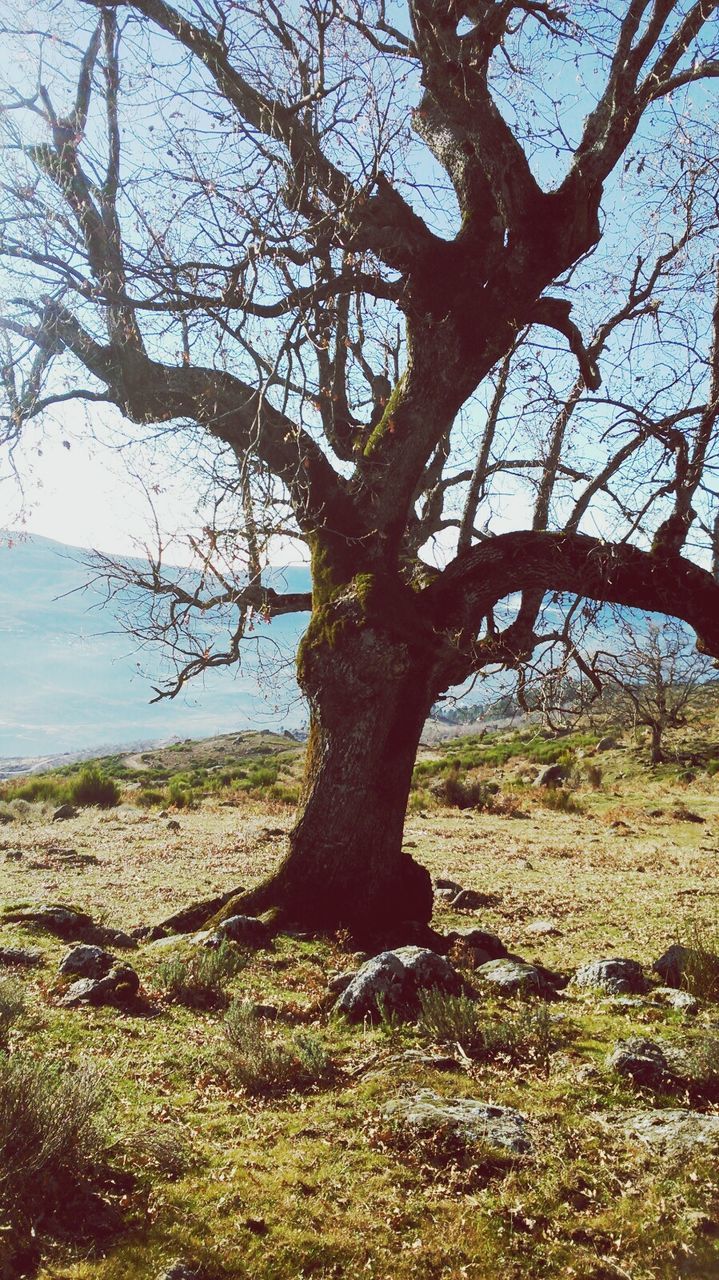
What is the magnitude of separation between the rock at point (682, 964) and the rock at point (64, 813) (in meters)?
16.4

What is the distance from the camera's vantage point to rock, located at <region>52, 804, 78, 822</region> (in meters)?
20.0

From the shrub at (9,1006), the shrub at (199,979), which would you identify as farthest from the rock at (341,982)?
the shrub at (9,1006)

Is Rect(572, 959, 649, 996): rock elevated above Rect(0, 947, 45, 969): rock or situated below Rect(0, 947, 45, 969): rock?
below

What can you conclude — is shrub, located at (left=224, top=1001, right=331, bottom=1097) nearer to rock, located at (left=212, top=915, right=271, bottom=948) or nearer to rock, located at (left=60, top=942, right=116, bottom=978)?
rock, located at (left=60, top=942, right=116, bottom=978)

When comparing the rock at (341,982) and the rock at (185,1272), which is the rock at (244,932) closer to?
the rock at (341,982)

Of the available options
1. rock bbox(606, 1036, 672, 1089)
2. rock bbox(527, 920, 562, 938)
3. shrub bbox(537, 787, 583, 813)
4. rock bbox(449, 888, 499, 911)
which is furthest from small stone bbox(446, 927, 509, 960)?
shrub bbox(537, 787, 583, 813)

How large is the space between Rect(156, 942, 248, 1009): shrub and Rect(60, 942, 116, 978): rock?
1.33 feet

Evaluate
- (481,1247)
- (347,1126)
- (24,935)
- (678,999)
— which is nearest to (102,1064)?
(347,1126)

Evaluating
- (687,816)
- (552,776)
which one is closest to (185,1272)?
(687,816)

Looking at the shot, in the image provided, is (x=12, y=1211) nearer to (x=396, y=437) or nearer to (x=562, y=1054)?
(x=562, y=1054)

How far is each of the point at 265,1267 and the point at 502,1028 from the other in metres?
2.44

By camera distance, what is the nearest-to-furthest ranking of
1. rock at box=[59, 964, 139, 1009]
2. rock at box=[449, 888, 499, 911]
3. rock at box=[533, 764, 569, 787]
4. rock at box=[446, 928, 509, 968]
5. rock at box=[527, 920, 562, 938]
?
rock at box=[59, 964, 139, 1009] < rock at box=[446, 928, 509, 968] < rock at box=[527, 920, 562, 938] < rock at box=[449, 888, 499, 911] < rock at box=[533, 764, 569, 787]

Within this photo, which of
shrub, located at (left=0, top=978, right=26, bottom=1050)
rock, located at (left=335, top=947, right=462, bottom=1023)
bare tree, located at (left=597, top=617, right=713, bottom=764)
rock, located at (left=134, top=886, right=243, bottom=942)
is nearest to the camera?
shrub, located at (left=0, top=978, right=26, bottom=1050)

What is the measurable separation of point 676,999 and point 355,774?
10.4 feet
